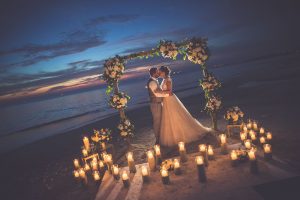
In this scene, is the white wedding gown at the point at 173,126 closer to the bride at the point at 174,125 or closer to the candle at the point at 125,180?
the bride at the point at 174,125

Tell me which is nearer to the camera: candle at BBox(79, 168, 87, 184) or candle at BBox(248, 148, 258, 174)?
candle at BBox(248, 148, 258, 174)

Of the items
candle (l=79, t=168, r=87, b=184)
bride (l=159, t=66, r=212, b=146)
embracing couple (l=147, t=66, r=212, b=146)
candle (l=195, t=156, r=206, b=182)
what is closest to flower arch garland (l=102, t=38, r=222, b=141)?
embracing couple (l=147, t=66, r=212, b=146)

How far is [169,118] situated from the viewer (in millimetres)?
8922

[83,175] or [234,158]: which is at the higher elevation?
[234,158]

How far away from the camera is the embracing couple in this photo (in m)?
8.76

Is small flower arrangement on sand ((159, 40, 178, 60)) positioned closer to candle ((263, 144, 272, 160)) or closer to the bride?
the bride

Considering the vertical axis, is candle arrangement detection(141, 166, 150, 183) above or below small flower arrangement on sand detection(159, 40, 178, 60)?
below

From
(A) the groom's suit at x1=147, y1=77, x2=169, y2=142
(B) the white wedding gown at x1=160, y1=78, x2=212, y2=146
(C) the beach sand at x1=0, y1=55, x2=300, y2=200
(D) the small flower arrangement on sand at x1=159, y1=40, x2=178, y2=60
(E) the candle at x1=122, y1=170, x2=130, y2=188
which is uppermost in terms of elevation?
(D) the small flower arrangement on sand at x1=159, y1=40, x2=178, y2=60

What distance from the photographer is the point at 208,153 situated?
7.06 metres

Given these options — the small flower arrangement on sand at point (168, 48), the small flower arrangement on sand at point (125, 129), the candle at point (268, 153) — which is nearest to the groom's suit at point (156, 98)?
the small flower arrangement on sand at point (168, 48)

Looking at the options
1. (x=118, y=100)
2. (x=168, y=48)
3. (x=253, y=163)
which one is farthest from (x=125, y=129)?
(x=253, y=163)

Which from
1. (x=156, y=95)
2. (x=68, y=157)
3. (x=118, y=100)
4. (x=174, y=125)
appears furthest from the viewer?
(x=68, y=157)

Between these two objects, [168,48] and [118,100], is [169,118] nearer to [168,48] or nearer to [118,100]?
[118,100]

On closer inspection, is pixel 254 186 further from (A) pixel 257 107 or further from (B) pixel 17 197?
(A) pixel 257 107
